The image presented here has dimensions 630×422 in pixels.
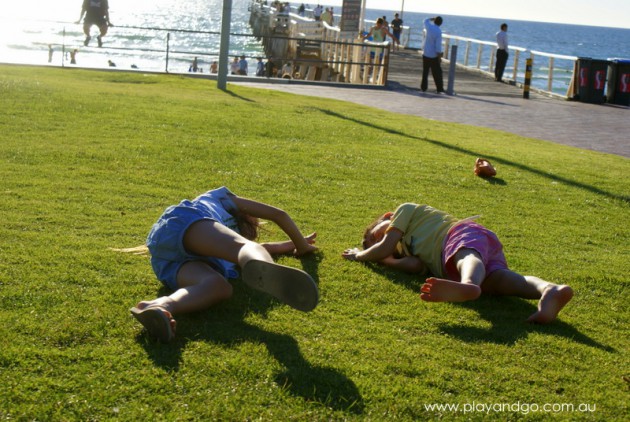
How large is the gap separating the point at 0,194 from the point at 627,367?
488cm

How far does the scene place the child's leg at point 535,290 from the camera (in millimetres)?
4562

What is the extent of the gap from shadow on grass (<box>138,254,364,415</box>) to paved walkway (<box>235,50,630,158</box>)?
400 inches

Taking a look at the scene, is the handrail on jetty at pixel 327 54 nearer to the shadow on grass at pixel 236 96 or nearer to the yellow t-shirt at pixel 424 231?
the shadow on grass at pixel 236 96

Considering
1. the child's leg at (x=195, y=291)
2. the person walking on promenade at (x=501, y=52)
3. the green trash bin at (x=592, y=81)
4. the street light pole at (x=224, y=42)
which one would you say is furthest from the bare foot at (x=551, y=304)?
the person walking on promenade at (x=501, y=52)

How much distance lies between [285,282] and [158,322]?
A: 610 mm

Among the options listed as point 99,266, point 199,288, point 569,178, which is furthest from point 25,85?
point 199,288

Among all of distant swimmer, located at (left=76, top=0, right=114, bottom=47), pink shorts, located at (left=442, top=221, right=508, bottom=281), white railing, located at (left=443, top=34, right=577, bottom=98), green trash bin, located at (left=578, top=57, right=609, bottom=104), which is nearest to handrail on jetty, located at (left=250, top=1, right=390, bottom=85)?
white railing, located at (left=443, top=34, right=577, bottom=98)

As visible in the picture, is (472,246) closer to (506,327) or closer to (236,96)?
(506,327)

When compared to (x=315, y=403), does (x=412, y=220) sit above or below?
above

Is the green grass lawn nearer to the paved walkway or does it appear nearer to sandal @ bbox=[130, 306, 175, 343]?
sandal @ bbox=[130, 306, 175, 343]

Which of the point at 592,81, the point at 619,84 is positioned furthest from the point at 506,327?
the point at 619,84

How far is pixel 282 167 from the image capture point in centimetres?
875

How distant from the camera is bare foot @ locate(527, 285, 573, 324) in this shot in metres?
4.55

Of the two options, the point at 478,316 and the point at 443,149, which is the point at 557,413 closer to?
the point at 478,316
